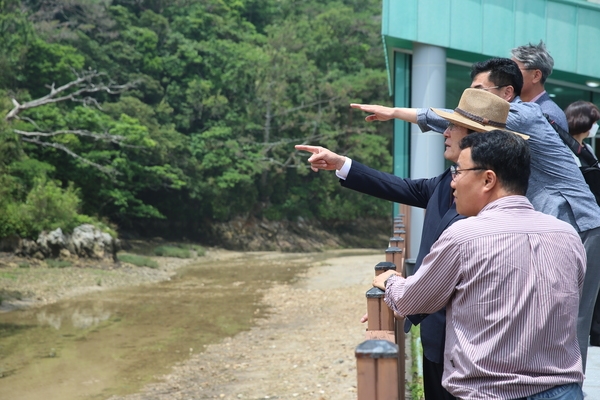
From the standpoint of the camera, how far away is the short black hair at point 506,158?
2029 millimetres

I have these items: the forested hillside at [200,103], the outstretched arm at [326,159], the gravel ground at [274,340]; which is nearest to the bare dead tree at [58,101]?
the forested hillside at [200,103]

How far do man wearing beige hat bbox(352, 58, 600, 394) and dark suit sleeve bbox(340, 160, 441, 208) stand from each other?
24 cm

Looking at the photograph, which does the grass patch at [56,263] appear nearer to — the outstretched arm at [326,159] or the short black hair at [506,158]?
the outstretched arm at [326,159]

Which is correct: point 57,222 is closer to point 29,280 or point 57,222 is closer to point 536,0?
point 29,280

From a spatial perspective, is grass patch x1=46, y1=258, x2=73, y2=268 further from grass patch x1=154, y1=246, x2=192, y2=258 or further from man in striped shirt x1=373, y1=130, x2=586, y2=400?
man in striped shirt x1=373, y1=130, x2=586, y2=400

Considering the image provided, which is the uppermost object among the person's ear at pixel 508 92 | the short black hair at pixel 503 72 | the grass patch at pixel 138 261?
the short black hair at pixel 503 72

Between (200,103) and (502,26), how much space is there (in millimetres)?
20457

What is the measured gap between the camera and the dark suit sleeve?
2.90 metres

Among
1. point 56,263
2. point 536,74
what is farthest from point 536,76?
point 56,263

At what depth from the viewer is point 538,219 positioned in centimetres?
197

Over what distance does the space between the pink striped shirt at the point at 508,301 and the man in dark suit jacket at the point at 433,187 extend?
0.49m

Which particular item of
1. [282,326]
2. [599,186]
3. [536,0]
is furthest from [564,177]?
[282,326]

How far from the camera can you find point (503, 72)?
2.80 meters

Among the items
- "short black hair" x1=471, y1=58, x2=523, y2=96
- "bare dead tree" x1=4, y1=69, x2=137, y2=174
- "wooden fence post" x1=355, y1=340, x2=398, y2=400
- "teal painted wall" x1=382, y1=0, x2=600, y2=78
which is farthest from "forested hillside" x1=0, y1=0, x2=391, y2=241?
"wooden fence post" x1=355, y1=340, x2=398, y2=400
